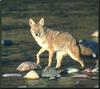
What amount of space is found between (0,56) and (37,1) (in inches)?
785

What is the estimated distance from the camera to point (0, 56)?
24.5 meters

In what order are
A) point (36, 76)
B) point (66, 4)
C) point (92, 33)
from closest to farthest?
point (36, 76)
point (92, 33)
point (66, 4)

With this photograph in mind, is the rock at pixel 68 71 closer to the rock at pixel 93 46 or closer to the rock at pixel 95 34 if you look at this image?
the rock at pixel 93 46

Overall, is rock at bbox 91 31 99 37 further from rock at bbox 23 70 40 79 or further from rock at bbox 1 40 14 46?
rock at bbox 23 70 40 79

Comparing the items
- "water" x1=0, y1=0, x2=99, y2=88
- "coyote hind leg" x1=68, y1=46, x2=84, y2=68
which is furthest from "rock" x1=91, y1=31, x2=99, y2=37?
"coyote hind leg" x1=68, y1=46, x2=84, y2=68

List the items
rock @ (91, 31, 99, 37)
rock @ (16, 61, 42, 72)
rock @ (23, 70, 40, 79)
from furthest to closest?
rock @ (91, 31, 99, 37)
rock @ (16, 61, 42, 72)
rock @ (23, 70, 40, 79)

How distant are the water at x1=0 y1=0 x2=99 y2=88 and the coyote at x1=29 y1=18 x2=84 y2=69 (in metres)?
0.73

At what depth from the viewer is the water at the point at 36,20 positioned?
66.9 ft

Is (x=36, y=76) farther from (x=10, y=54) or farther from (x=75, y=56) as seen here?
(x=10, y=54)

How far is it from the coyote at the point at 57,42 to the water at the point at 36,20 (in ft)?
2.40

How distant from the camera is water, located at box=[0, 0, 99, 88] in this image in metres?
20.4

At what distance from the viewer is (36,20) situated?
111 feet

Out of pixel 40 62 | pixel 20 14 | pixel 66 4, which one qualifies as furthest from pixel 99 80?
pixel 66 4

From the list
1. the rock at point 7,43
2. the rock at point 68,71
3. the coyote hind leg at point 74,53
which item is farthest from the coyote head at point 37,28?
the rock at point 7,43
